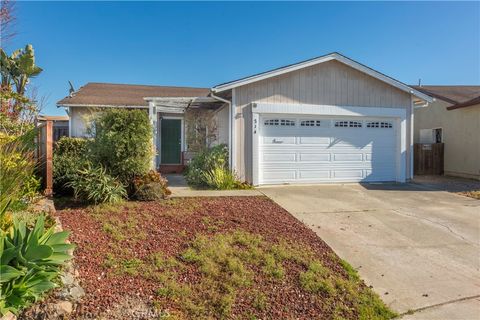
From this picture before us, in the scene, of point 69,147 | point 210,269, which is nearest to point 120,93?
point 69,147

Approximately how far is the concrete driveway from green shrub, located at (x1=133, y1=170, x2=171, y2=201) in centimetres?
271

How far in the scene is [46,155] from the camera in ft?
20.4

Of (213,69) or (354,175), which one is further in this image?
(213,69)

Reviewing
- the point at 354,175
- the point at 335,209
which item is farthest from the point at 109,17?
the point at 354,175

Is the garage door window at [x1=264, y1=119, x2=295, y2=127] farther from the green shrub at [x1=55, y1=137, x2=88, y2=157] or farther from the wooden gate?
the wooden gate

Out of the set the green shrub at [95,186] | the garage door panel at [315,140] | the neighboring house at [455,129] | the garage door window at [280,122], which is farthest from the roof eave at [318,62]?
the green shrub at [95,186]

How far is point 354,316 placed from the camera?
3.07m

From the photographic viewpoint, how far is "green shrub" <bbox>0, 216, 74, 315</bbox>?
8.11 feet

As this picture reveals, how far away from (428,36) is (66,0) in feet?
34.9

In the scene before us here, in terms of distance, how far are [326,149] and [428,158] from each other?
697cm

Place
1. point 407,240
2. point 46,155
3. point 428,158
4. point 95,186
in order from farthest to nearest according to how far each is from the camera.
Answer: point 428,158 < point 46,155 < point 95,186 < point 407,240

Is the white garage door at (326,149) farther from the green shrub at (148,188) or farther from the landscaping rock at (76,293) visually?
the landscaping rock at (76,293)

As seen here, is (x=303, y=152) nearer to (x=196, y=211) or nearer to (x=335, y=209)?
(x=335, y=209)

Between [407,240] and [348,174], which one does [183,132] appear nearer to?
[348,174]
